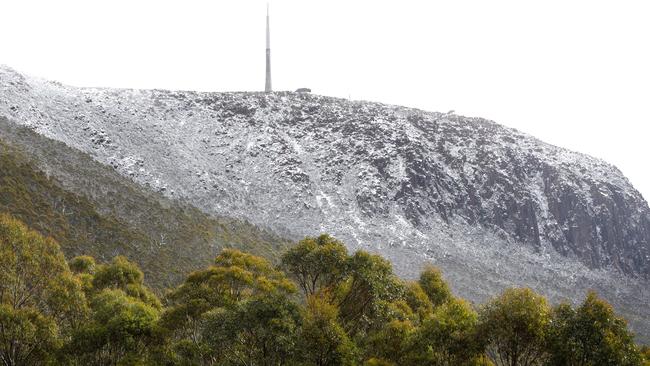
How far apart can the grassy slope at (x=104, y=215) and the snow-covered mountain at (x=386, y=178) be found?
1032 cm

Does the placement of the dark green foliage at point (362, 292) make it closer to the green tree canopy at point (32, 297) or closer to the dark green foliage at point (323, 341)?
the dark green foliage at point (323, 341)

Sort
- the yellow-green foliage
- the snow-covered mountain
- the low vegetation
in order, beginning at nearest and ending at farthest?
1. the low vegetation
2. the yellow-green foliage
3. the snow-covered mountain

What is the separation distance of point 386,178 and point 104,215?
6486 centimetres

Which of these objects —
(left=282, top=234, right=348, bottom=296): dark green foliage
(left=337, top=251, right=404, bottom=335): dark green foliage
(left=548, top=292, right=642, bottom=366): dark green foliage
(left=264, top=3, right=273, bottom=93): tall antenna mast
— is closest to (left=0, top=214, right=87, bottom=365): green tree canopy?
(left=282, top=234, right=348, bottom=296): dark green foliage

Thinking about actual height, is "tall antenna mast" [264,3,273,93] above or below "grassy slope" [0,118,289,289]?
above

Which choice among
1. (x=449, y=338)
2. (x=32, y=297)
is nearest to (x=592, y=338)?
(x=449, y=338)

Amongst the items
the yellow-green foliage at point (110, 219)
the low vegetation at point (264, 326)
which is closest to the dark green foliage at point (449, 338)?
the low vegetation at point (264, 326)

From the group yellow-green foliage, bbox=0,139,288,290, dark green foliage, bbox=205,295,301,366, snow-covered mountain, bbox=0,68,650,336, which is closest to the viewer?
dark green foliage, bbox=205,295,301,366

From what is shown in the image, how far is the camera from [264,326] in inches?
1005

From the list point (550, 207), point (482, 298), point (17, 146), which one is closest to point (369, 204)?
point (482, 298)

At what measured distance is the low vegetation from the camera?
21.8 metres

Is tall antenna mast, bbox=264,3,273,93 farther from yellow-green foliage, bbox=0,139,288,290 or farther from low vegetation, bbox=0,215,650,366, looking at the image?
low vegetation, bbox=0,215,650,366

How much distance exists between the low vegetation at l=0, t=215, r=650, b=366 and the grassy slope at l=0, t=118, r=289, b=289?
2781cm

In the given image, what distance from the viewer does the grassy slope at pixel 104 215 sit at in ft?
186
